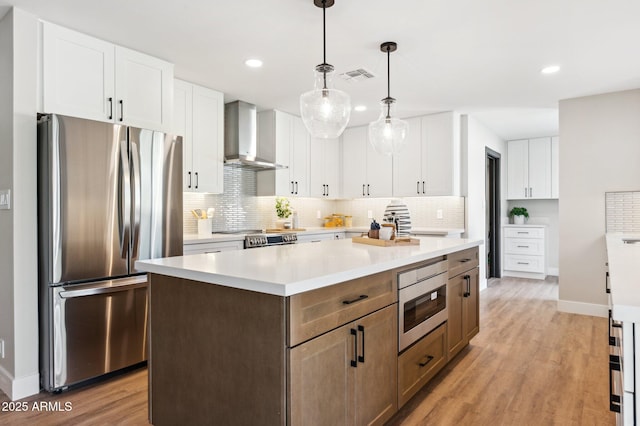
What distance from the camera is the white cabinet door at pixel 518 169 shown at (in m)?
6.99

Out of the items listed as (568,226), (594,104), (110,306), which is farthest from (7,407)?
(594,104)

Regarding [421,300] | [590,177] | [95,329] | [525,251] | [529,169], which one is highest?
[529,169]

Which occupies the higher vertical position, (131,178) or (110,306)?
(131,178)

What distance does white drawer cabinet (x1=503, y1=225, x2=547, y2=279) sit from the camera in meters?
6.62

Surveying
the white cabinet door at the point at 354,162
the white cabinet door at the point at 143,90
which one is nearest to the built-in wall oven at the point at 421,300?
the white cabinet door at the point at 143,90

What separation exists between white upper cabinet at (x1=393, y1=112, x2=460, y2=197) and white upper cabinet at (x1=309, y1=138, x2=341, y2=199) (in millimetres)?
Result: 967

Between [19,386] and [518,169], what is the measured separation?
7.38 metres

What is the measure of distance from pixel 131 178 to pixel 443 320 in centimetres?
240

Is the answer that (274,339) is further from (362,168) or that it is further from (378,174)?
(362,168)

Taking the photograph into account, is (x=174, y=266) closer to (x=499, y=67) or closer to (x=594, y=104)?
(x=499, y=67)

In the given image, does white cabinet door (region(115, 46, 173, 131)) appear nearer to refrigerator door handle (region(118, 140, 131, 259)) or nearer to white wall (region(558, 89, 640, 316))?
refrigerator door handle (region(118, 140, 131, 259))

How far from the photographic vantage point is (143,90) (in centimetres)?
318

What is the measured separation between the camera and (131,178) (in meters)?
2.83

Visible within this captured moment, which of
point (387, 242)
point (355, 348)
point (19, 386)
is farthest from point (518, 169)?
point (19, 386)
